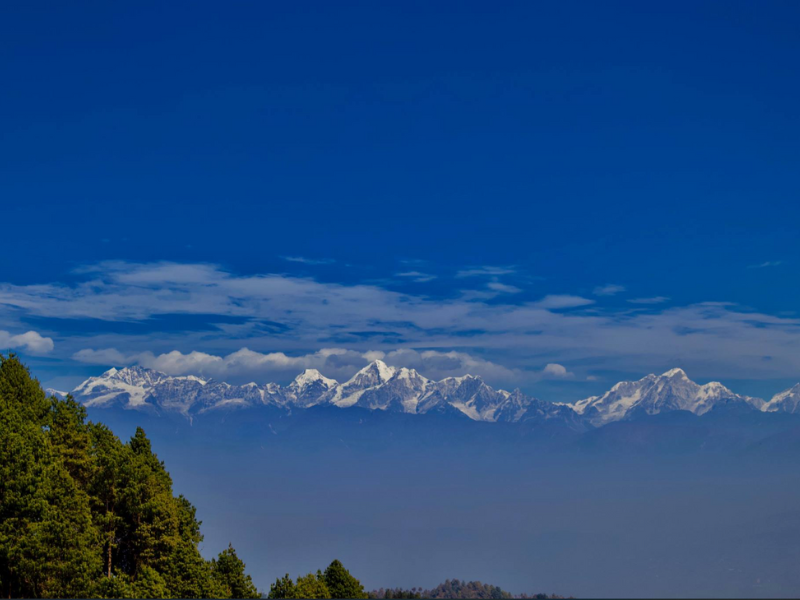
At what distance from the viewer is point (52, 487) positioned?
164ft

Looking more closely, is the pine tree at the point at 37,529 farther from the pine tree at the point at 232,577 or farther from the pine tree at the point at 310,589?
the pine tree at the point at 310,589

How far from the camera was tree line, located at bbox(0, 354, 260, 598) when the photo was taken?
46594mm

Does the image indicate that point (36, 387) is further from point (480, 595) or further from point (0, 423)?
point (480, 595)

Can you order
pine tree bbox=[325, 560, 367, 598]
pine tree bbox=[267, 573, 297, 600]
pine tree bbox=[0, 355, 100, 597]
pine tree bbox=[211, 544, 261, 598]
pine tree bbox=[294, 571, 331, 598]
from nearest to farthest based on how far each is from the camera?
pine tree bbox=[0, 355, 100, 597], pine tree bbox=[211, 544, 261, 598], pine tree bbox=[267, 573, 297, 600], pine tree bbox=[294, 571, 331, 598], pine tree bbox=[325, 560, 367, 598]

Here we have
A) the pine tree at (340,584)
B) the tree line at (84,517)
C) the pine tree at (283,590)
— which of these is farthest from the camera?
the pine tree at (340,584)

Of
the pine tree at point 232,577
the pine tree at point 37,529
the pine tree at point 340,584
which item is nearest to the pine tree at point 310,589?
the pine tree at point 340,584

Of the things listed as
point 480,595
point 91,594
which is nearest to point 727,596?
point 91,594

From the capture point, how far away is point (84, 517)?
50812 millimetres

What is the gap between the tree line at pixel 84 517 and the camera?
153 feet

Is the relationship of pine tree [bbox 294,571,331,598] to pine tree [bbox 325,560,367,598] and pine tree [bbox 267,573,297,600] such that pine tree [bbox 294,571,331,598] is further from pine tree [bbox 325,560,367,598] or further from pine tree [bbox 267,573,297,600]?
pine tree [bbox 325,560,367,598]

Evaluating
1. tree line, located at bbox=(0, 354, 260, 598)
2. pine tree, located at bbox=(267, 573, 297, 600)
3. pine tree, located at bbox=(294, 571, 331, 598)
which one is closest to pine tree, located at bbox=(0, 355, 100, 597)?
tree line, located at bbox=(0, 354, 260, 598)

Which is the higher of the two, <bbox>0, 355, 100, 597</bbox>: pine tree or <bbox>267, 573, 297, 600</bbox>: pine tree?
<bbox>0, 355, 100, 597</bbox>: pine tree

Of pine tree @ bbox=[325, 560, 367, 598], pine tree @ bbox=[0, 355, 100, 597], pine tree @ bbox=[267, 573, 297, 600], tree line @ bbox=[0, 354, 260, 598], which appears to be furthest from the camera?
pine tree @ bbox=[325, 560, 367, 598]

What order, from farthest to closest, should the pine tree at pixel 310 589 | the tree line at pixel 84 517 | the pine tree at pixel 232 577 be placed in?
the pine tree at pixel 310 589 < the pine tree at pixel 232 577 < the tree line at pixel 84 517
